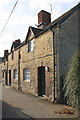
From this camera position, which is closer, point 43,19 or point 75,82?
point 75,82

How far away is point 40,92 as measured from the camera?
47.1 ft

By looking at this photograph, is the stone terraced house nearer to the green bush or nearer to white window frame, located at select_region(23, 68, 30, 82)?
white window frame, located at select_region(23, 68, 30, 82)

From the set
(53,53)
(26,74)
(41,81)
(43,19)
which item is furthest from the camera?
(43,19)

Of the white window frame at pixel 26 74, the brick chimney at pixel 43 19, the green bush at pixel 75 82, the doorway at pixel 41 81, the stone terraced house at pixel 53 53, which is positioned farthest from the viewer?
the brick chimney at pixel 43 19

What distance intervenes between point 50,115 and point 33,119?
38.7 inches

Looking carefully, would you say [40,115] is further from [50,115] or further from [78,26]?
[78,26]

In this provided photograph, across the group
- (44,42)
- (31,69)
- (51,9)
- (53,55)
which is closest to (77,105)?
(53,55)

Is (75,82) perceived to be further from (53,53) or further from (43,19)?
(43,19)

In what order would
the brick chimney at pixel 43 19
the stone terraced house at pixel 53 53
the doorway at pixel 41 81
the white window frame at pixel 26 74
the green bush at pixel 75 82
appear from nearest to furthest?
1. the green bush at pixel 75 82
2. the stone terraced house at pixel 53 53
3. the doorway at pixel 41 81
4. the white window frame at pixel 26 74
5. the brick chimney at pixel 43 19

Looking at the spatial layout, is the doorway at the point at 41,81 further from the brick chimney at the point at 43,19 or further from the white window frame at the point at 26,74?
the brick chimney at the point at 43,19

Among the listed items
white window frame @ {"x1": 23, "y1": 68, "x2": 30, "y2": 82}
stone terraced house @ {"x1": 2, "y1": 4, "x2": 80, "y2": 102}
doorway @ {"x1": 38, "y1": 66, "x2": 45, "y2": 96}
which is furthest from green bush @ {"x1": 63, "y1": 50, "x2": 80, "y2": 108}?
white window frame @ {"x1": 23, "y1": 68, "x2": 30, "y2": 82}

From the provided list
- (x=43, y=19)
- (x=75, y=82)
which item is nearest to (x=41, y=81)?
(x=75, y=82)

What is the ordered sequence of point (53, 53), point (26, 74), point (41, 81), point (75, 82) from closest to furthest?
point (75, 82) < point (53, 53) < point (41, 81) < point (26, 74)

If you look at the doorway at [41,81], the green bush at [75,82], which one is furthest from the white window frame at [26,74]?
the green bush at [75,82]
